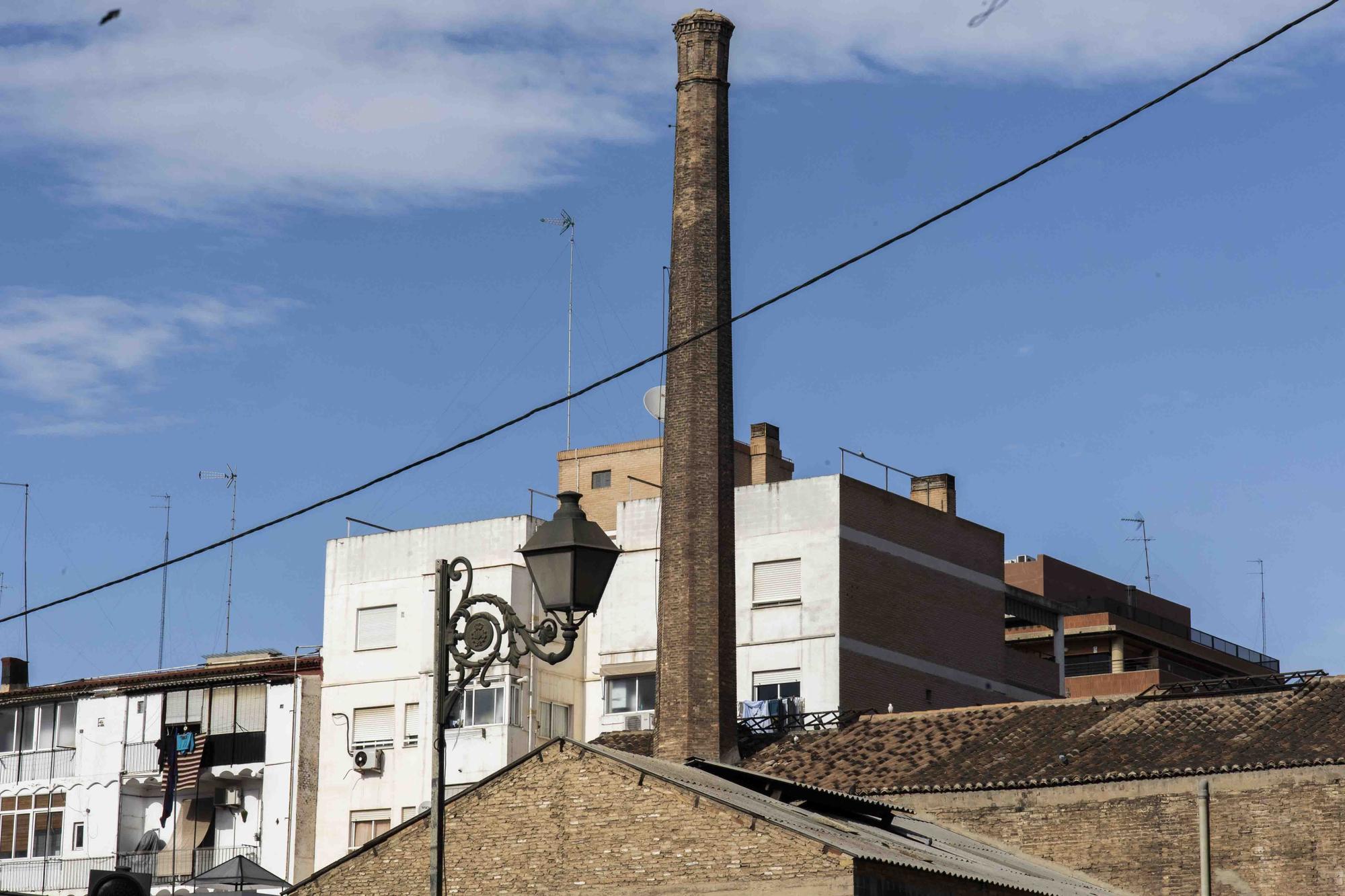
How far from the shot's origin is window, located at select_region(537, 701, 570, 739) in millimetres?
47094

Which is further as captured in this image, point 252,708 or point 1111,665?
point 1111,665

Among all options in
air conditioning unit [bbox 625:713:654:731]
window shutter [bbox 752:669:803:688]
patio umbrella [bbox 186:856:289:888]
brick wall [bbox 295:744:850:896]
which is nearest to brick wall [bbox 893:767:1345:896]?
brick wall [bbox 295:744:850:896]

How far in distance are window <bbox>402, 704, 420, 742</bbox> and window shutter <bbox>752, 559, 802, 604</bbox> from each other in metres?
8.66

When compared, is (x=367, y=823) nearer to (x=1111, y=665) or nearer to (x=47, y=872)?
(x=47, y=872)

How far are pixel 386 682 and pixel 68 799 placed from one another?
8866 millimetres

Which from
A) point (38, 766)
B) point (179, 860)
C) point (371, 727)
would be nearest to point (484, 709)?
point (371, 727)

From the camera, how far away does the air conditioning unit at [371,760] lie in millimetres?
47688

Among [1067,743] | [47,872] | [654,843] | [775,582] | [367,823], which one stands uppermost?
[775,582]

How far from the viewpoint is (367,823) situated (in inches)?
1875

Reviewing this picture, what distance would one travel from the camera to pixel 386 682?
4844 cm

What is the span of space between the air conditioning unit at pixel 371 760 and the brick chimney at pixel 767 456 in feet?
45.4

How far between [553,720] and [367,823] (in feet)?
16.7

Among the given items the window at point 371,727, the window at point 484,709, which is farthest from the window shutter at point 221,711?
the window at point 484,709

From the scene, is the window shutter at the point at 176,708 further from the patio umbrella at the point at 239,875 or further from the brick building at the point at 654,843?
the brick building at the point at 654,843
